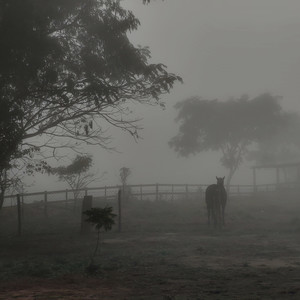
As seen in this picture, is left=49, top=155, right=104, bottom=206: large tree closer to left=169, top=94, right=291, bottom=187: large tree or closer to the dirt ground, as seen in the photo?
the dirt ground

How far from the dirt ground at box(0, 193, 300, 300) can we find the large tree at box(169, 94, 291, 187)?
27415 mm

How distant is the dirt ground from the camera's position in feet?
21.0

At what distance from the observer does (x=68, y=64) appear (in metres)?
13.5

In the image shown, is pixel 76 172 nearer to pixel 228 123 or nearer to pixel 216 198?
pixel 216 198

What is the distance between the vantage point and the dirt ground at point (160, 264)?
21.0 feet

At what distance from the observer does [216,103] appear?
153 ft

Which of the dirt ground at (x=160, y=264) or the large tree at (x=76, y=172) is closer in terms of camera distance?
the dirt ground at (x=160, y=264)

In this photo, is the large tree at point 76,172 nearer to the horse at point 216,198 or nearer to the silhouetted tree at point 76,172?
the silhouetted tree at point 76,172

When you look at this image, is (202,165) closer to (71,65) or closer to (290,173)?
(290,173)

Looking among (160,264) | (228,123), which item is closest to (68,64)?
(160,264)

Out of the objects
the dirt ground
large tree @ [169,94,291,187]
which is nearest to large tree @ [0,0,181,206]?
the dirt ground

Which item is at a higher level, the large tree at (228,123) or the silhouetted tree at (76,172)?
the large tree at (228,123)

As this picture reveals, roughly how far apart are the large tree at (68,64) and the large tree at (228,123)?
101ft

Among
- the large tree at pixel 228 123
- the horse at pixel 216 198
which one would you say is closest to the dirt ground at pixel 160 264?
the horse at pixel 216 198
